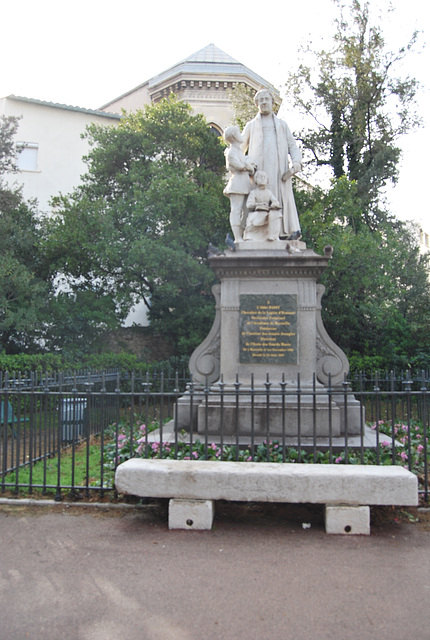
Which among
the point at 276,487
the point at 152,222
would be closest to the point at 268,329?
the point at 276,487

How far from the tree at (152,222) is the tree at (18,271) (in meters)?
0.81

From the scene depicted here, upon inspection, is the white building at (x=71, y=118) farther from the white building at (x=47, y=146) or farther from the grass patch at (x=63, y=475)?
the grass patch at (x=63, y=475)

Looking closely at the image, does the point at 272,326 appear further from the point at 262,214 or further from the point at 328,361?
the point at 262,214

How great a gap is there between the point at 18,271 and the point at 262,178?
392 inches

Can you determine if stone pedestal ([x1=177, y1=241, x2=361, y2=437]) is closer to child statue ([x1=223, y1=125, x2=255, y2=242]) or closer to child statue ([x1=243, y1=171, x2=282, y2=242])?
child statue ([x1=243, y1=171, x2=282, y2=242])

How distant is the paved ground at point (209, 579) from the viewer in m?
3.07

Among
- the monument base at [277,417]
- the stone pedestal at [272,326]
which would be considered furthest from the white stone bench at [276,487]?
the stone pedestal at [272,326]

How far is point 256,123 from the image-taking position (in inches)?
328

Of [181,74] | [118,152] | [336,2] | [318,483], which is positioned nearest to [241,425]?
[318,483]

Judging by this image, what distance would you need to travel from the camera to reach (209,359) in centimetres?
746

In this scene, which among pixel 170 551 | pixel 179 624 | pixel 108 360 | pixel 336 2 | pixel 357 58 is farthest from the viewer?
pixel 336 2

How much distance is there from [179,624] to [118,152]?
16.7 metres

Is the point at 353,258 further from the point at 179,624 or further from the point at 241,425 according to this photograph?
the point at 179,624

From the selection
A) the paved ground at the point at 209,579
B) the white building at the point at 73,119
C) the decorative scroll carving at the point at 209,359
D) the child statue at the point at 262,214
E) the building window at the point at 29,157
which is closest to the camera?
the paved ground at the point at 209,579
